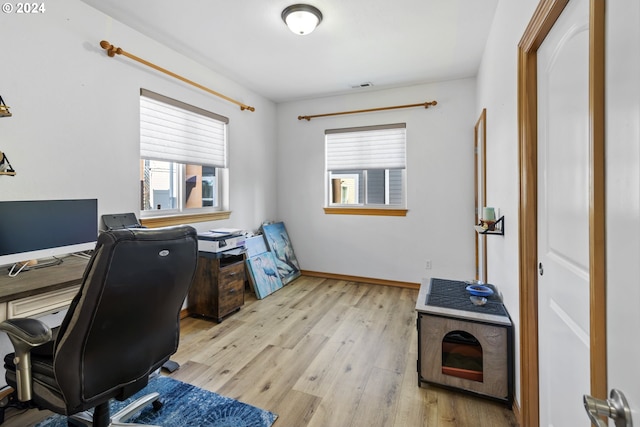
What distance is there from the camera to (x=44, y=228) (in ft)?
5.80

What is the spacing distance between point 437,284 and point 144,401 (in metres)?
2.11

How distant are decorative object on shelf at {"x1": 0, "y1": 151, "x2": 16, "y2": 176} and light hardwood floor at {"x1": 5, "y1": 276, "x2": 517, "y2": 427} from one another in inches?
53.5

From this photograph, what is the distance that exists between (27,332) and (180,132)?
2.30 m

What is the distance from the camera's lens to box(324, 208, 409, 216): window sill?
396cm

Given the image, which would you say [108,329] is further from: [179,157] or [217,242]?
[179,157]

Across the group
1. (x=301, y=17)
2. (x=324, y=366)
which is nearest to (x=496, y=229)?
(x=324, y=366)

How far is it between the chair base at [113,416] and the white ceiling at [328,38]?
2.55 metres

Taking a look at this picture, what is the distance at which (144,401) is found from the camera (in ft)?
5.41

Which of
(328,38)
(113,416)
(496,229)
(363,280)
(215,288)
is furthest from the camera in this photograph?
(363,280)

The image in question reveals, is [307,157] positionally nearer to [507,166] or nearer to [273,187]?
[273,187]

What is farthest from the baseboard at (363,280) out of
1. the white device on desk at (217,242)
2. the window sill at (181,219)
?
the white device on desk at (217,242)

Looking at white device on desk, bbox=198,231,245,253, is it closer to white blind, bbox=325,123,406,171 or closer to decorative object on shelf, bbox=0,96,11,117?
decorative object on shelf, bbox=0,96,11,117

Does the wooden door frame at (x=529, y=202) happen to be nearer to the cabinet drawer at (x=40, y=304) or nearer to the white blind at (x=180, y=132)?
the cabinet drawer at (x=40, y=304)

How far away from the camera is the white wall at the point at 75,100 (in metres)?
1.87
